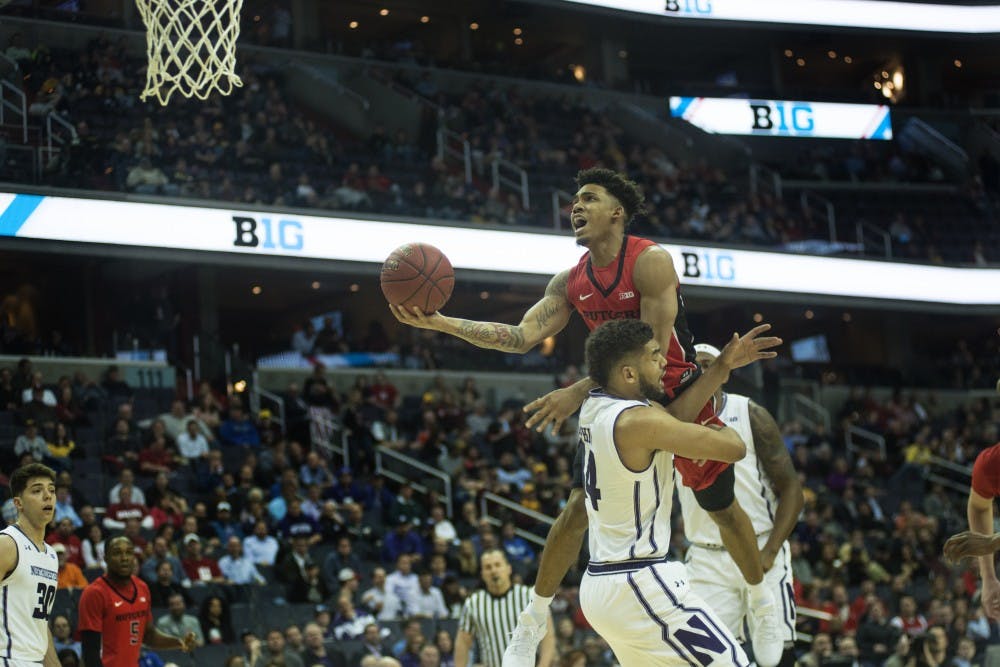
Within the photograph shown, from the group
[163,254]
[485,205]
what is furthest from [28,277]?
[485,205]

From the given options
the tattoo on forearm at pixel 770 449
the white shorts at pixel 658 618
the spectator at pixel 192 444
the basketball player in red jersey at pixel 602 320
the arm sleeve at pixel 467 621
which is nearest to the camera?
the white shorts at pixel 658 618

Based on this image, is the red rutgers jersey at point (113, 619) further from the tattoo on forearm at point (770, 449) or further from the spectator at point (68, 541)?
the spectator at point (68, 541)

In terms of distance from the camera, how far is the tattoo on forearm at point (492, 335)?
7746 millimetres

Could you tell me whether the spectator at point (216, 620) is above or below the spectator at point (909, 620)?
above

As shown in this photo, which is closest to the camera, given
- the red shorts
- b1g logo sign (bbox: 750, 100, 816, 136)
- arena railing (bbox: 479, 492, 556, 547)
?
the red shorts

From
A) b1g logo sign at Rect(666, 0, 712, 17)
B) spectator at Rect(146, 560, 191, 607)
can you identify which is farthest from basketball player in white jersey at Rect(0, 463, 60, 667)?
b1g logo sign at Rect(666, 0, 712, 17)

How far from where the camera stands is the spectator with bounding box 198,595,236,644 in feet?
44.5

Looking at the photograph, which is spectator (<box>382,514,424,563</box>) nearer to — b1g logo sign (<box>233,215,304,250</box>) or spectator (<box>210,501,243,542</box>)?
spectator (<box>210,501,243,542</box>)

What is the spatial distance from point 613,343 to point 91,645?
14.5 feet

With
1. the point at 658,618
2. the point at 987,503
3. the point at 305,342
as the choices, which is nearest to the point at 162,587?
the point at 658,618

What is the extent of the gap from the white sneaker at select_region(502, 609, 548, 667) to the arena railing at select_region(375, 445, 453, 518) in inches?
434

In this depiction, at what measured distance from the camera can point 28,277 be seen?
25500 millimetres

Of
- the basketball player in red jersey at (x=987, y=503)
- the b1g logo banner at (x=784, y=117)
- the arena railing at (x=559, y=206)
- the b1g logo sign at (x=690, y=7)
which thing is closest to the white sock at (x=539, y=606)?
the basketball player in red jersey at (x=987, y=503)

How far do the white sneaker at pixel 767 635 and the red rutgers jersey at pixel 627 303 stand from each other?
5.55ft
